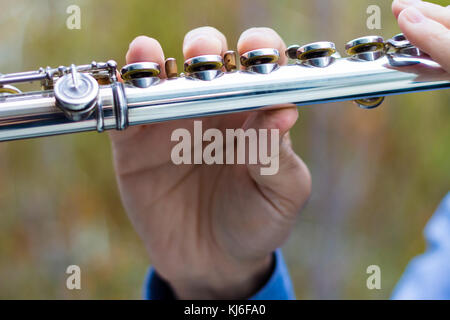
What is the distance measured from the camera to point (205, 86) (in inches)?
Answer: 17.2

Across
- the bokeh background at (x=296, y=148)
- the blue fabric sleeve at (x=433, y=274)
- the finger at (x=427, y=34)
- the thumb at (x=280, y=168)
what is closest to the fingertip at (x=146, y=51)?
the thumb at (x=280, y=168)

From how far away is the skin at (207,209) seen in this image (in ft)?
2.03

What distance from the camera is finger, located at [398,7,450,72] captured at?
427 mm

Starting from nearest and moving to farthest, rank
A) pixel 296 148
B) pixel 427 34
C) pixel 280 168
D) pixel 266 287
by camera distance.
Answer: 1. pixel 427 34
2. pixel 280 168
3. pixel 266 287
4. pixel 296 148

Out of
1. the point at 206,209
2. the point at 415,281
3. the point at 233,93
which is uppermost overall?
the point at 233,93

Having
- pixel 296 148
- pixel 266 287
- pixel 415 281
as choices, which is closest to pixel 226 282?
pixel 266 287

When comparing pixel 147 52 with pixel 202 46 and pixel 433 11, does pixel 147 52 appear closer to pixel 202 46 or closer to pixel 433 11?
pixel 202 46

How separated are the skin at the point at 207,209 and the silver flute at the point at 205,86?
0.12m

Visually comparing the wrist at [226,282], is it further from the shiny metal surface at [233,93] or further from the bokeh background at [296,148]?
the bokeh background at [296,148]

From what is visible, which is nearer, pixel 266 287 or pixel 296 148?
pixel 266 287

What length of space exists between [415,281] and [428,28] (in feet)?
1.72

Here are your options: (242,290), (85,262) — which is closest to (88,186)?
(85,262)

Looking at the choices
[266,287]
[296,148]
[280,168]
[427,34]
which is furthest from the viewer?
[296,148]

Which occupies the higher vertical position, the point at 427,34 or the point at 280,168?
the point at 427,34
